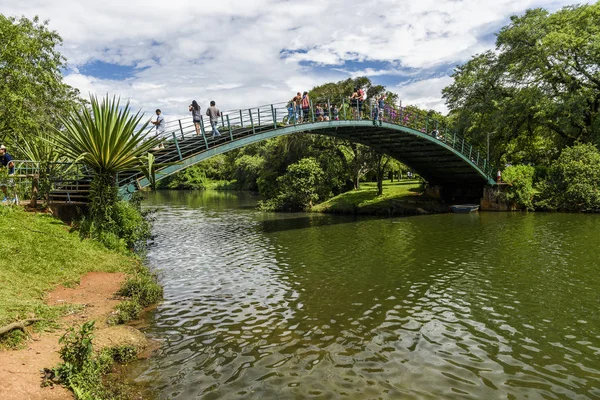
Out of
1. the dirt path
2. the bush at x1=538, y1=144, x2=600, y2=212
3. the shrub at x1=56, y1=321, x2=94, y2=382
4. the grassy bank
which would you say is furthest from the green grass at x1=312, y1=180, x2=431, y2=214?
the shrub at x1=56, y1=321, x2=94, y2=382

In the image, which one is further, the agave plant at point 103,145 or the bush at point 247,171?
the bush at point 247,171

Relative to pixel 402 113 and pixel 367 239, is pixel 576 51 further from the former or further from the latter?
pixel 367 239

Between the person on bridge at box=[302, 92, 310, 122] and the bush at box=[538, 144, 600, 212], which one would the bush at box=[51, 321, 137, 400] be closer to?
the person on bridge at box=[302, 92, 310, 122]

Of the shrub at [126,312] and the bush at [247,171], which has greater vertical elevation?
the bush at [247,171]

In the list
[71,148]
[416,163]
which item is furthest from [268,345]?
[416,163]

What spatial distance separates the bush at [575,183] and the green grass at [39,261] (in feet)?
92.9

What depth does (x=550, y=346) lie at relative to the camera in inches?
290

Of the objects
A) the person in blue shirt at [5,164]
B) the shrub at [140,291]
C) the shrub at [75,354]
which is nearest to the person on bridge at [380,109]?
the shrub at [140,291]

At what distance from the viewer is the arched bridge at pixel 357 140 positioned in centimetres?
1744

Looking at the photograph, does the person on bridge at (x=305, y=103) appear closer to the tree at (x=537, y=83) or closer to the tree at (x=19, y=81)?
the tree at (x=19, y=81)

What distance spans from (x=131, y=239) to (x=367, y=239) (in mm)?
10707

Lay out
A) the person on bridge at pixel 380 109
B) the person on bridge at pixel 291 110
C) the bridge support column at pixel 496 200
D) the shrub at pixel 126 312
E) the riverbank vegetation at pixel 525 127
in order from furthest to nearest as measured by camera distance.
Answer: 1. the bridge support column at pixel 496 200
2. the riverbank vegetation at pixel 525 127
3. the person on bridge at pixel 380 109
4. the person on bridge at pixel 291 110
5. the shrub at pixel 126 312

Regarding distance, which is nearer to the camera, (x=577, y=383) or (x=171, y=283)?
(x=577, y=383)

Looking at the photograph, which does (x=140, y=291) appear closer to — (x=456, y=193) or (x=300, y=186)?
(x=300, y=186)
